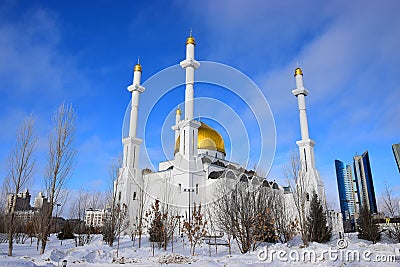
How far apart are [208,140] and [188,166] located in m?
8.99

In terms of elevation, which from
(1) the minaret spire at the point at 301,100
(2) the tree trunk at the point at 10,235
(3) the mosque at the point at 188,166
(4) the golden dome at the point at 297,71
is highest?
(4) the golden dome at the point at 297,71

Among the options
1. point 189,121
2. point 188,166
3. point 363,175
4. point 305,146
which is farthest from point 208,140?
point 363,175

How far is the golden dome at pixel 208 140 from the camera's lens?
121 feet

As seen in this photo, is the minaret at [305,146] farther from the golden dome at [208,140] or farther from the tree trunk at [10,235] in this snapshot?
the tree trunk at [10,235]

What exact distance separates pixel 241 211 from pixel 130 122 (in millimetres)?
22708

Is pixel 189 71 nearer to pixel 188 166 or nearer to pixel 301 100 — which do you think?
pixel 188 166

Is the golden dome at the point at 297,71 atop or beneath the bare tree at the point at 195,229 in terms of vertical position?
atop

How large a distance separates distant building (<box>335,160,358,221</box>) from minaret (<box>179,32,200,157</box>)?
2917 inches

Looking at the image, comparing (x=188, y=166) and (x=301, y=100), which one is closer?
(x=188, y=166)

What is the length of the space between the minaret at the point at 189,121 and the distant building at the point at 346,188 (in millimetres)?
74095

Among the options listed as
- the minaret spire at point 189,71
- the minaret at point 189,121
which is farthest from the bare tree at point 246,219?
the minaret spire at point 189,71

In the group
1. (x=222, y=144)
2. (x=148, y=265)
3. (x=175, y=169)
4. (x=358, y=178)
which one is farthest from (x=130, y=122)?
(x=358, y=178)

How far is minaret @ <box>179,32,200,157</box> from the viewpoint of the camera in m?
29.5

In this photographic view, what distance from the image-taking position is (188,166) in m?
29.0
